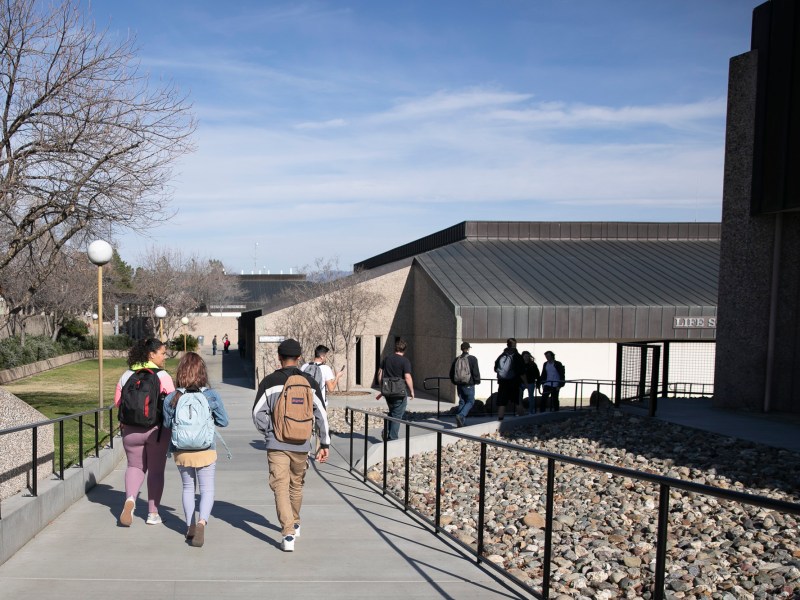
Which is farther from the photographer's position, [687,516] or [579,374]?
[579,374]

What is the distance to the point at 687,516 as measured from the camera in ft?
26.7

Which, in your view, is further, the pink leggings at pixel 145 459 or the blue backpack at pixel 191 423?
the pink leggings at pixel 145 459

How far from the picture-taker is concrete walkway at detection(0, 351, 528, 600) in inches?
→ 190

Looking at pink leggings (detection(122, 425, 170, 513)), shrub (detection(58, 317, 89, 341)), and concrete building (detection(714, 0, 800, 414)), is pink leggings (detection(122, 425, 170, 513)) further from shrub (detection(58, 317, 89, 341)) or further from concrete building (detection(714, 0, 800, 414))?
shrub (detection(58, 317, 89, 341))

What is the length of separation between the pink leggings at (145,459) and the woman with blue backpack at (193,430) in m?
0.65

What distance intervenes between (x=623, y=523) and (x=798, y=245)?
276 inches

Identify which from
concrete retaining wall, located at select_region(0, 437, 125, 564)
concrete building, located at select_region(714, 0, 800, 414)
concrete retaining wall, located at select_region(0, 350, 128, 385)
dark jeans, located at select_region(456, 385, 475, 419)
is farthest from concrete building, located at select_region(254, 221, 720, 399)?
concrete retaining wall, located at select_region(0, 437, 125, 564)

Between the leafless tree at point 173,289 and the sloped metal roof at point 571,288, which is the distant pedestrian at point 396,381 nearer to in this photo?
the sloped metal roof at point 571,288

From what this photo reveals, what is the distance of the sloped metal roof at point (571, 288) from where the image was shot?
25.7 metres

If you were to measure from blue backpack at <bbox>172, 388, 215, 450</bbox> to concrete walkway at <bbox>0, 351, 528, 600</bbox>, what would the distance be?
80cm

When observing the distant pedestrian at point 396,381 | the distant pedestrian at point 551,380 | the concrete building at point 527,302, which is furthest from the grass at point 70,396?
the distant pedestrian at point 551,380

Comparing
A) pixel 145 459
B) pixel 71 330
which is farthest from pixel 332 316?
pixel 71 330

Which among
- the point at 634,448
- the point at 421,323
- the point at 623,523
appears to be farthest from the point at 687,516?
the point at 421,323

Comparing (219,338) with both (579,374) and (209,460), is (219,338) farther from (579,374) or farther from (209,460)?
(209,460)
